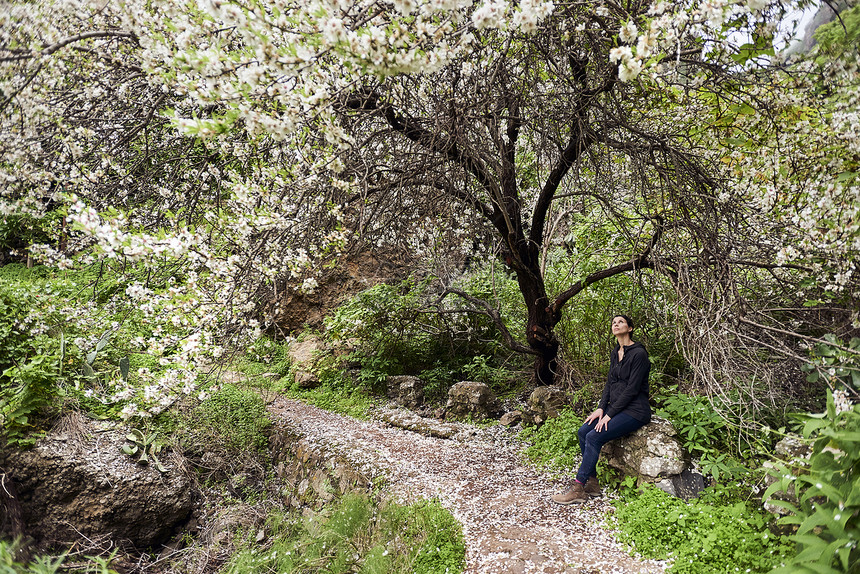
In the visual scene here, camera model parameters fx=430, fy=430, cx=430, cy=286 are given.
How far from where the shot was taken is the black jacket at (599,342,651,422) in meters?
3.57

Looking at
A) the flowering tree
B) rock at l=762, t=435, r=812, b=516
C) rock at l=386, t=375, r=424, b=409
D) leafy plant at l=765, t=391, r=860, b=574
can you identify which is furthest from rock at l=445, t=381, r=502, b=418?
leafy plant at l=765, t=391, r=860, b=574

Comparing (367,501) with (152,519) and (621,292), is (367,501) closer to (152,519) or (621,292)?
(152,519)

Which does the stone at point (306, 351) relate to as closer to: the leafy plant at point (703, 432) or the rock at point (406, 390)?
the rock at point (406, 390)

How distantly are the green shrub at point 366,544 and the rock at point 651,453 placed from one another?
5.04 ft

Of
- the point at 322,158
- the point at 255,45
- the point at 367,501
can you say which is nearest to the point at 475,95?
the point at 322,158

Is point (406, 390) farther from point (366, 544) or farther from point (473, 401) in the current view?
point (366, 544)

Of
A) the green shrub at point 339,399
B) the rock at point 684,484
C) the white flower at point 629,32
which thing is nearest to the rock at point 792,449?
the rock at point 684,484

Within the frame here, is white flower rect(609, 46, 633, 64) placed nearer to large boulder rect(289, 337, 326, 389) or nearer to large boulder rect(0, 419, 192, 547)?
large boulder rect(0, 419, 192, 547)

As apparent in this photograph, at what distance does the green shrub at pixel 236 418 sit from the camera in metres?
5.57

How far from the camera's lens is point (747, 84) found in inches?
125

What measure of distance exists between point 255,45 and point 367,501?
12.0 feet

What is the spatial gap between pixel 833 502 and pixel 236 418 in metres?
6.03

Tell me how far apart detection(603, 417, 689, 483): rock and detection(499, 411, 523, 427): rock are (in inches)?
67.7

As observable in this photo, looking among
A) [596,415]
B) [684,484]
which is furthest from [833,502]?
[596,415]
